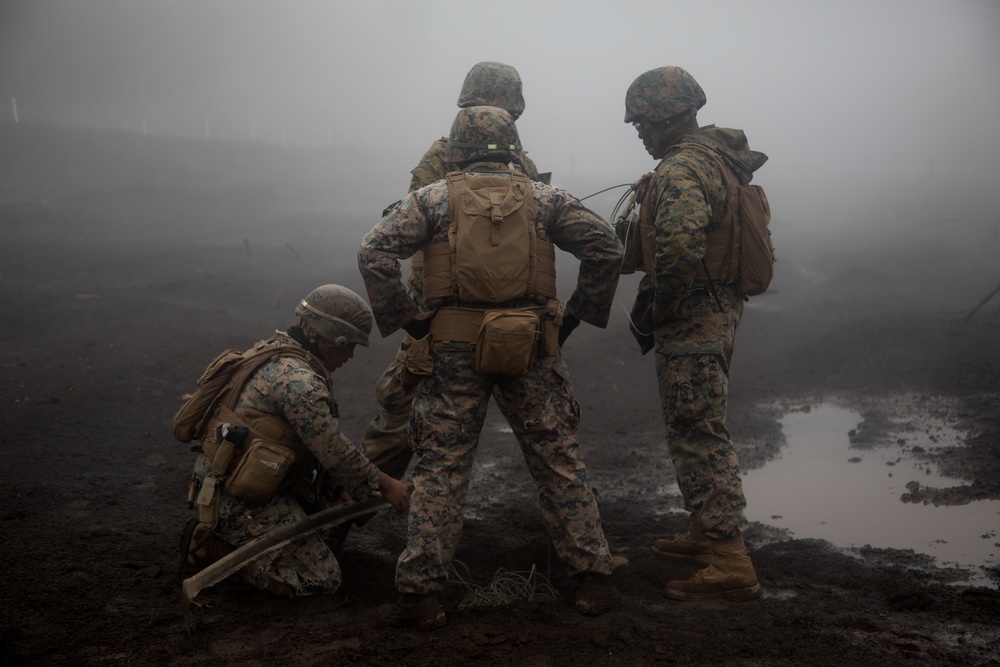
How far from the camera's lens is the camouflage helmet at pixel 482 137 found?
3.71 metres

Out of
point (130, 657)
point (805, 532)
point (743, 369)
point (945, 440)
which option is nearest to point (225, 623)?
point (130, 657)

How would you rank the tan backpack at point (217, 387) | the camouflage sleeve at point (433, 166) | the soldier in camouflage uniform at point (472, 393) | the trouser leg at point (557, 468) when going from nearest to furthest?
the soldier in camouflage uniform at point (472, 393) < the trouser leg at point (557, 468) < the tan backpack at point (217, 387) < the camouflage sleeve at point (433, 166)

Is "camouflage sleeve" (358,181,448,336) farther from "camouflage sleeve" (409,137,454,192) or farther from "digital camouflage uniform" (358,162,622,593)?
"camouflage sleeve" (409,137,454,192)

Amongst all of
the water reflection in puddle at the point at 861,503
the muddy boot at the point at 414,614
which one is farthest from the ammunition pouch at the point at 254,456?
the water reflection in puddle at the point at 861,503

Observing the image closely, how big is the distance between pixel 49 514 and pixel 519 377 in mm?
3001

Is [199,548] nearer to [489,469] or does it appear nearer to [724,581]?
[724,581]

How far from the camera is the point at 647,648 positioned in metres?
3.13

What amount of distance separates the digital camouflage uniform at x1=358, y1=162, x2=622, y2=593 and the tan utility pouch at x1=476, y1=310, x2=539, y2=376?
A: 0.15 metres

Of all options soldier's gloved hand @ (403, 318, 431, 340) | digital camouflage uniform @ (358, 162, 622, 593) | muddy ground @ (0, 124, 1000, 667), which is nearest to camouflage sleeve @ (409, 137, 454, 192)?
digital camouflage uniform @ (358, 162, 622, 593)

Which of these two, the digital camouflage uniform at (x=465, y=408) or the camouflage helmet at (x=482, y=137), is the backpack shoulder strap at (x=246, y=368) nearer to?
the digital camouflage uniform at (x=465, y=408)

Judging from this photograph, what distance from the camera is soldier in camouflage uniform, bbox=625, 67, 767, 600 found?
3797mm

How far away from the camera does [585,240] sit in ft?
12.2

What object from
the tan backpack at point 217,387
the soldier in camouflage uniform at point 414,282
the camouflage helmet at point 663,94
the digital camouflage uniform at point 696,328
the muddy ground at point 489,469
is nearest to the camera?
the muddy ground at point 489,469

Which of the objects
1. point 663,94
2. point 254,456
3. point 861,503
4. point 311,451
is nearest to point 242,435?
point 254,456
